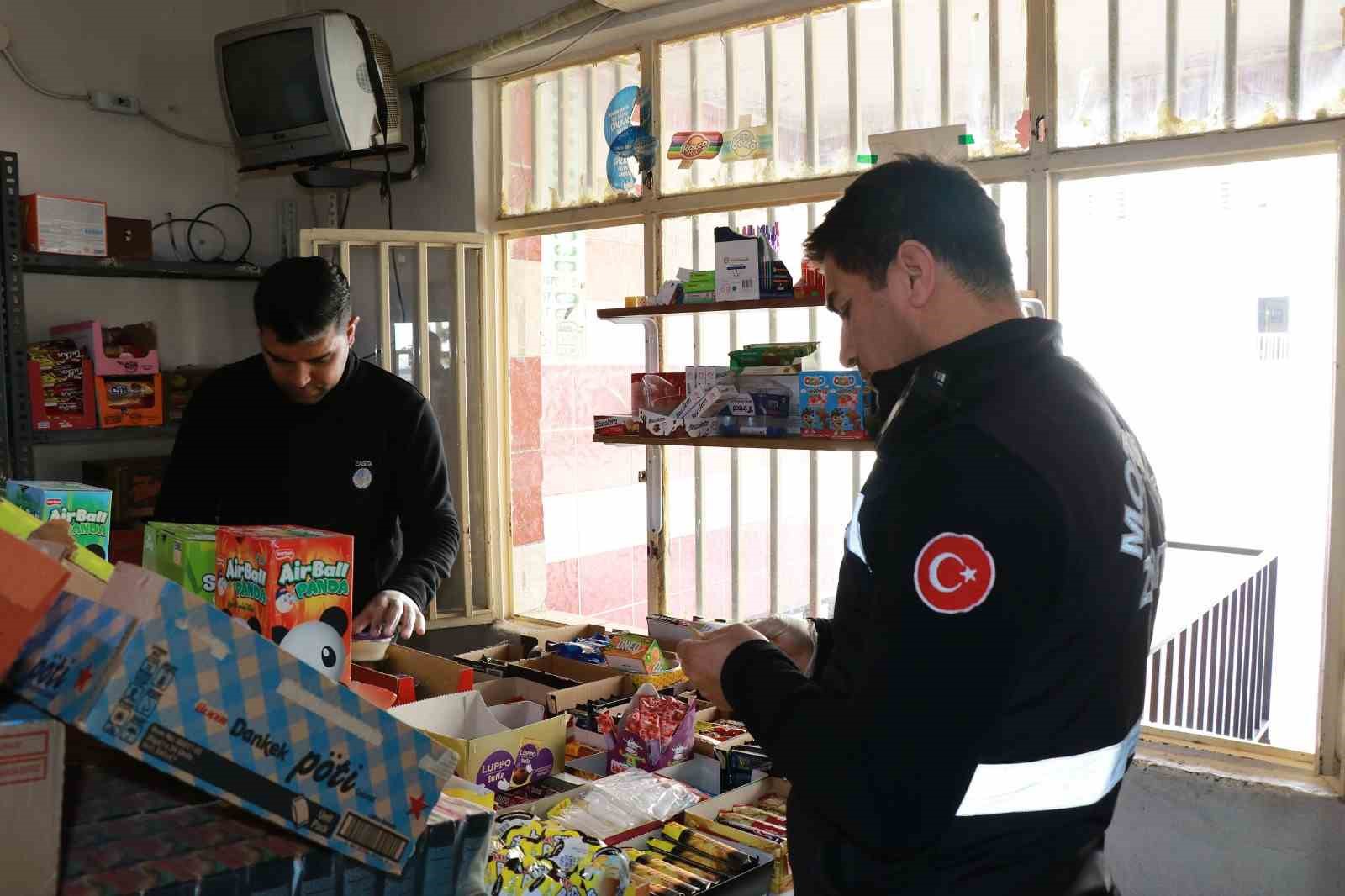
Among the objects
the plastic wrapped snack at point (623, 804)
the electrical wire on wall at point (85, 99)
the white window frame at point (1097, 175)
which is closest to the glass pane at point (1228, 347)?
the white window frame at point (1097, 175)

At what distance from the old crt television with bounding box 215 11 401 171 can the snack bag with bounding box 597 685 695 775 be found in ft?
8.70

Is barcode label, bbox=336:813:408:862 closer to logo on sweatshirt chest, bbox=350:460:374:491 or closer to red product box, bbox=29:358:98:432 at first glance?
logo on sweatshirt chest, bbox=350:460:374:491

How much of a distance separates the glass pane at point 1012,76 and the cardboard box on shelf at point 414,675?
2125mm

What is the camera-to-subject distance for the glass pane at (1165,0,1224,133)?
272 cm

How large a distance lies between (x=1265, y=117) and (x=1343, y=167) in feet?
0.77

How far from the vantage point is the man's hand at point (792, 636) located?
1.51 m

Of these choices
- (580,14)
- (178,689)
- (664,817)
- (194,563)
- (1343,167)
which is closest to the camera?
(178,689)

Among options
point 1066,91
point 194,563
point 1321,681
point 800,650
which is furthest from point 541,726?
point 1066,91

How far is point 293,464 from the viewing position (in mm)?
2396

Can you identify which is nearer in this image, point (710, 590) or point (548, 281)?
point (548, 281)

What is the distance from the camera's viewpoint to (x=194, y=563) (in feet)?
4.68

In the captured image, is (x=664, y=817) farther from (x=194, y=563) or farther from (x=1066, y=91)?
(x=1066, y=91)

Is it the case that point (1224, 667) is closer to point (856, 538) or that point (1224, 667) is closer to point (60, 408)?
point (856, 538)

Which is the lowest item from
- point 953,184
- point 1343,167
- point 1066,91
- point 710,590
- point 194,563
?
point 710,590
